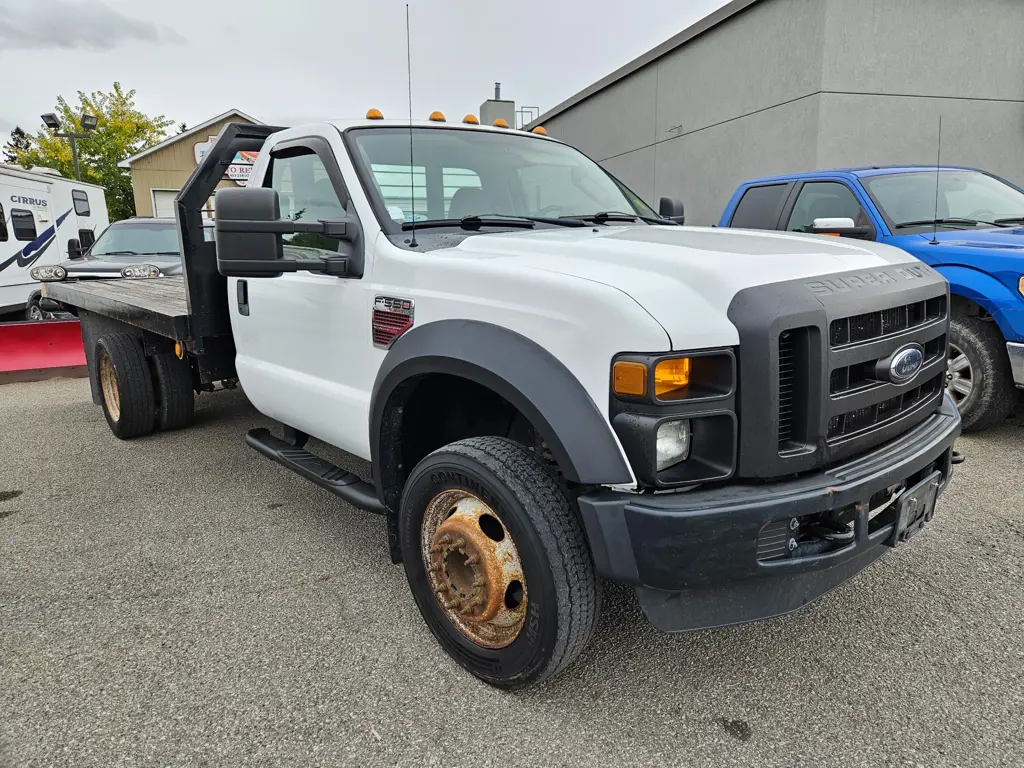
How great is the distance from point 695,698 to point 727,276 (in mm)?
1372

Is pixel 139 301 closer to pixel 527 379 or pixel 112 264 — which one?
pixel 527 379

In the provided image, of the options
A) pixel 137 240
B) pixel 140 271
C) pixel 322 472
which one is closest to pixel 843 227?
pixel 322 472

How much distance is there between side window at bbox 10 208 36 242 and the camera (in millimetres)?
12523

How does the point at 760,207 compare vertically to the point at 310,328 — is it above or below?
above

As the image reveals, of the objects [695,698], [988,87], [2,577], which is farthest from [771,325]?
[988,87]

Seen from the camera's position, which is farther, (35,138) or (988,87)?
(35,138)

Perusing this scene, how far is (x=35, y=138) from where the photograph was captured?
3691 cm

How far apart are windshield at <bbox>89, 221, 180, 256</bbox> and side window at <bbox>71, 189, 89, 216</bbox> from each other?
506 cm

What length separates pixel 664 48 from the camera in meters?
12.9

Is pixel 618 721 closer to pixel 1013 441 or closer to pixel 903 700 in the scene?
pixel 903 700

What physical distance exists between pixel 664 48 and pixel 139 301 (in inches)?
435

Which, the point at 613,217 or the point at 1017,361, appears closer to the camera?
the point at 613,217

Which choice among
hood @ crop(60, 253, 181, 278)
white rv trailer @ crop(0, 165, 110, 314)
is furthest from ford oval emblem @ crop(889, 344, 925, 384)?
white rv trailer @ crop(0, 165, 110, 314)

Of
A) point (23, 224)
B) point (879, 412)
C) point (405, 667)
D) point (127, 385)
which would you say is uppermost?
point (23, 224)
